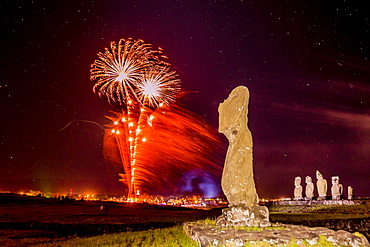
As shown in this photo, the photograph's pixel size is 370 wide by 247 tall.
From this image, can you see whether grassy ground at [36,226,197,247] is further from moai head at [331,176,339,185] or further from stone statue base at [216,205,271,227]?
moai head at [331,176,339,185]

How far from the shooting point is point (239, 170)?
12.7 metres

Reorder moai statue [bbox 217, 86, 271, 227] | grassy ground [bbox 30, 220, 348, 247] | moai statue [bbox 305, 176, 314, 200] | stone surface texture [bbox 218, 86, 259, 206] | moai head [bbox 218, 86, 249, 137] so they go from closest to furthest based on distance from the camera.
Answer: grassy ground [bbox 30, 220, 348, 247], moai statue [bbox 217, 86, 271, 227], stone surface texture [bbox 218, 86, 259, 206], moai head [bbox 218, 86, 249, 137], moai statue [bbox 305, 176, 314, 200]

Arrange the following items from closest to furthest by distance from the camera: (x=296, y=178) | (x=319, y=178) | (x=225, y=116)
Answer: (x=225, y=116)
(x=319, y=178)
(x=296, y=178)

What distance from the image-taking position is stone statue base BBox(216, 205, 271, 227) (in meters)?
11.8

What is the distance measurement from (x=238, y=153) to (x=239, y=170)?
71 centimetres

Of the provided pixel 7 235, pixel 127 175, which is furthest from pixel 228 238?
pixel 127 175

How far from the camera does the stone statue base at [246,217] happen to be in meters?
11.8

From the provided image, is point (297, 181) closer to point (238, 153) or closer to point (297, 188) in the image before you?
point (297, 188)

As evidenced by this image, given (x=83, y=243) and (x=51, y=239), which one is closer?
(x=83, y=243)

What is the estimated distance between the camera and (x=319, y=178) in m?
38.1

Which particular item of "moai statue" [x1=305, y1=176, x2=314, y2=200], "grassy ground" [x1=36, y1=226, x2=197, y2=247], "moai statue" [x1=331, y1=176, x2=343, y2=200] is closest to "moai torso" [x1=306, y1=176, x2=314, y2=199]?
"moai statue" [x1=305, y1=176, x2=314, y2=200]

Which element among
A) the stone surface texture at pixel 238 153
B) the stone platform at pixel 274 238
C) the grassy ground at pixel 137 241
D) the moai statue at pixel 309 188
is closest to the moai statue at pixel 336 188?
the moai statue at pixel 309 188

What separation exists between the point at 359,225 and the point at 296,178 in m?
24.6

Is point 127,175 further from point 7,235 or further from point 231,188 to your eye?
point 231,188
